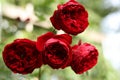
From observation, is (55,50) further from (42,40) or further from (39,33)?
(39,33)

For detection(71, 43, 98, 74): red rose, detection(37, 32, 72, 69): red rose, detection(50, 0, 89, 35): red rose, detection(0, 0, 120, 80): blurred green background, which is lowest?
detection(0, 0, 120, 80): blurred green background

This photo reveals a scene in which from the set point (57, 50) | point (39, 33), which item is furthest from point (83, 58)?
point (39, 33)

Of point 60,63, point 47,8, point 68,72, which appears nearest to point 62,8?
point 60,63

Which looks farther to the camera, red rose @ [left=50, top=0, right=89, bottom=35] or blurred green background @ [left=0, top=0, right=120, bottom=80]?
blurred green background @ [left=0, top=0, right=120, bottom=80]

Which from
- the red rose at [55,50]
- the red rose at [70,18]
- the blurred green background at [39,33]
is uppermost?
the red rose at [70,18]

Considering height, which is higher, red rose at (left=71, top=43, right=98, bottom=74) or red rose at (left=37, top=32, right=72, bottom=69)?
red rose at (left=37, top=32, right=72, bottom=69)

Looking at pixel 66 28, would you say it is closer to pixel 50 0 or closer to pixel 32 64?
pixel 32 64
